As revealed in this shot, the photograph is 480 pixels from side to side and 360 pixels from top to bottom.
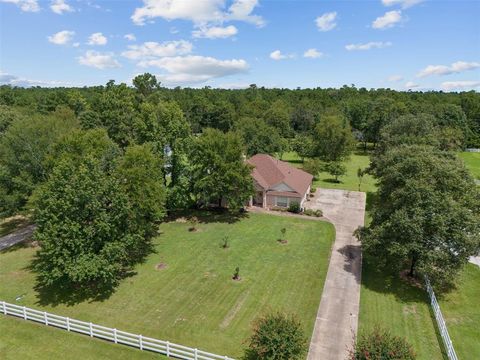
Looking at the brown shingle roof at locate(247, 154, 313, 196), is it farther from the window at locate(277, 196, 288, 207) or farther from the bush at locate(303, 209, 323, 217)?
the bush at locate(303, 209, 323, 217)

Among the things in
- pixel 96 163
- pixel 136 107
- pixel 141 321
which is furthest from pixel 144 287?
pixel 136 107

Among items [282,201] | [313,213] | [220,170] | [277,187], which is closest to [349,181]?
[282,201]

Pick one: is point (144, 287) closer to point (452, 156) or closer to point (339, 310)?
point (339, 310)

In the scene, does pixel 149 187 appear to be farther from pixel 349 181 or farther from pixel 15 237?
pixel 349 181

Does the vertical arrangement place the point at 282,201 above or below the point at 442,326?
above

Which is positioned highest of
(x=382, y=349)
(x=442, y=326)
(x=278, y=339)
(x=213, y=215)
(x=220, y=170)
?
(x=220, y=170)

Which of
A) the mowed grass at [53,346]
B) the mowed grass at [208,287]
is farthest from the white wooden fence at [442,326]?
the mowed grass at [53,346]

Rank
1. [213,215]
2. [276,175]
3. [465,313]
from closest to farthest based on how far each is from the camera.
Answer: [465,313], [213,215], [276,175]

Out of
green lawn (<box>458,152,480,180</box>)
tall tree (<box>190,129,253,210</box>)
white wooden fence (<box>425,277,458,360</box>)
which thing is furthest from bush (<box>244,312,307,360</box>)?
green lawn (<box>458,152,480,180</box>)

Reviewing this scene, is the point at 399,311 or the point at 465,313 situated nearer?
the point at 465,313
